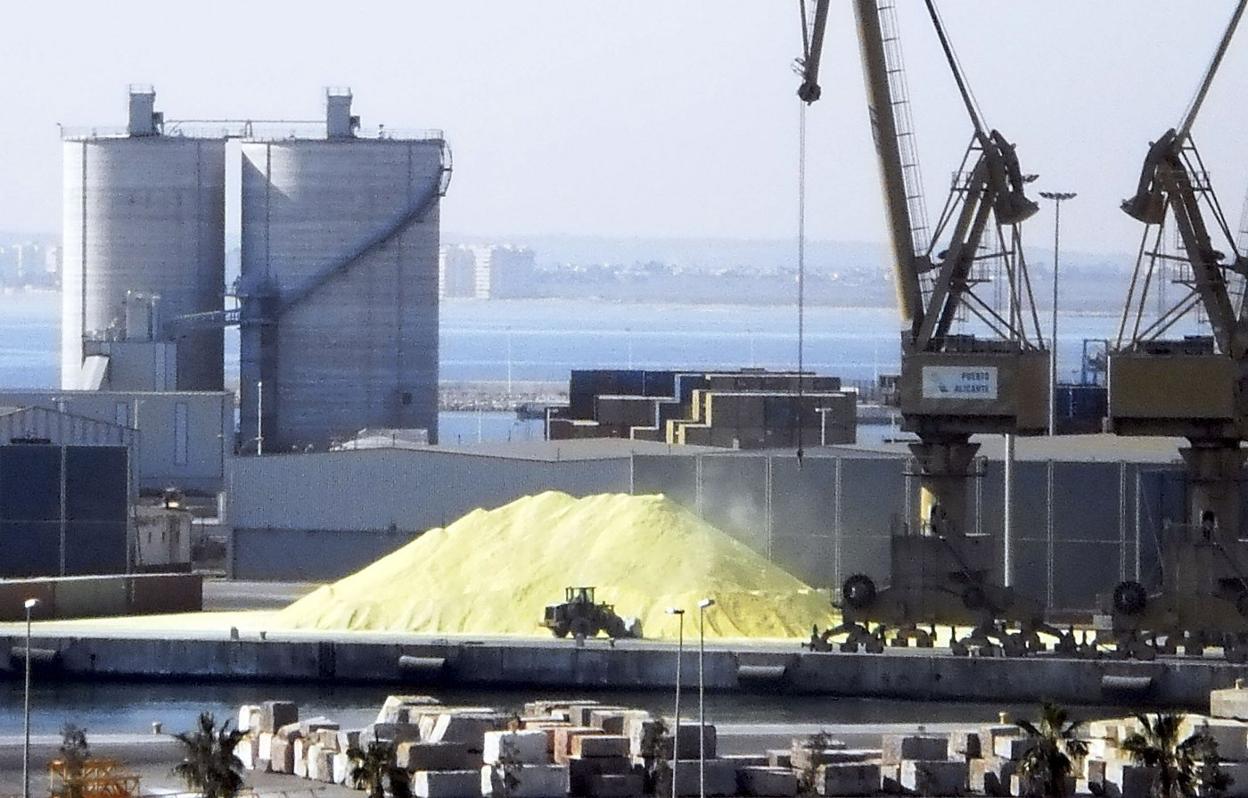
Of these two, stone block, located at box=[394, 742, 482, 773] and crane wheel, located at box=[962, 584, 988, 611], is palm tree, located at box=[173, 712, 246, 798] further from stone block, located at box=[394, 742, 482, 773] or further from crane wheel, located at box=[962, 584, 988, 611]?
crane wheel, located at box=[962, 584, 988, 611]

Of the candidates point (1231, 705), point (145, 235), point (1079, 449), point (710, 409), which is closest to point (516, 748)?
point (1231, 705)

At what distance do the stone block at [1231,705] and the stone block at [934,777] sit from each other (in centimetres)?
659

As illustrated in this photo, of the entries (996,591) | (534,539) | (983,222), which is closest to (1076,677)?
(996,591)

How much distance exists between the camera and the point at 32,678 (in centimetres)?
6400

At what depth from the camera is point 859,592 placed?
63125 millimetres

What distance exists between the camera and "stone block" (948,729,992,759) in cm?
4547

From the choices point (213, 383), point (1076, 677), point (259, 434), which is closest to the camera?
point (1076, 677)

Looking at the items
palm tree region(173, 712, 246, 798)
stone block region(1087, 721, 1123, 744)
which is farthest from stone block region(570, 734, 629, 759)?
stone block region(1087, 721, 1123, 744)

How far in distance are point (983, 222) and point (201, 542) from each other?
27394 millimetres

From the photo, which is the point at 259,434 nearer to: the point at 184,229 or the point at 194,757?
the point at 184,229

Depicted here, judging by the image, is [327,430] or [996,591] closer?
[996,591]

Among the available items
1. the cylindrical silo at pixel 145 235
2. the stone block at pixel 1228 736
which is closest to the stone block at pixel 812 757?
the stone block at pixel 1228 736

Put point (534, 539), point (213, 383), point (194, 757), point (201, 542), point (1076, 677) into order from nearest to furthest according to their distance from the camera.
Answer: point (194, 757) → point (1076, 677) → point (534, 539) → point (201, 542) → point (213, 383)

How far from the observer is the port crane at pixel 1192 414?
2408 inches
